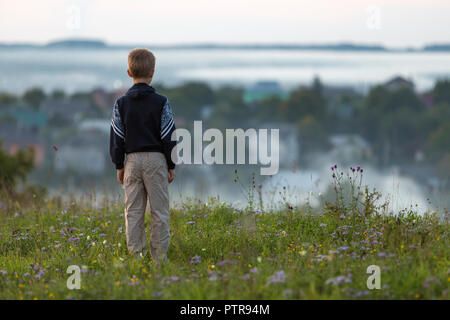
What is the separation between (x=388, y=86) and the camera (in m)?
101

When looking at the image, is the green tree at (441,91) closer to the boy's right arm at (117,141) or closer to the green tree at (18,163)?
the green tree at (18,163)

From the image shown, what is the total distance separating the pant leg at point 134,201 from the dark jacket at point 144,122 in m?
0.13

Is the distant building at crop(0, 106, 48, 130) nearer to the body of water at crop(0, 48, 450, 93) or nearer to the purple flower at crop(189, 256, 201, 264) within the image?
the body of water at crop(0, 48, 450, 93)

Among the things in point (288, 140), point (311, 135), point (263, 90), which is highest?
point (263, 90)

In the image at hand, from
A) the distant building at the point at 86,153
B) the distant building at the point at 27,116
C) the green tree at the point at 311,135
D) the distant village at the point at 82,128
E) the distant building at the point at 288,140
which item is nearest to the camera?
the distant building at the point at 86,153

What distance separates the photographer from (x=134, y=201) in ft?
17.2

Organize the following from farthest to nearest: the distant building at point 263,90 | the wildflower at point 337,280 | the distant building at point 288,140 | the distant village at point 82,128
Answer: the distant building at point 263,90 → the distant building at point 288,140 → the distant village at point 82,128 → the wildflower at point 337,280

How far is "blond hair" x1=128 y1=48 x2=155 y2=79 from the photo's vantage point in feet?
16.7

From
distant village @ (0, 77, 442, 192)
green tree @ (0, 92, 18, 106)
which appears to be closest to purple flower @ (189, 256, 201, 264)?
distant village @ (0, 77, 442, 192)

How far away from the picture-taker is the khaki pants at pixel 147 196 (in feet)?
16.7

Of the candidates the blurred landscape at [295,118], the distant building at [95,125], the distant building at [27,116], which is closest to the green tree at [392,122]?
the blurred landscape at [295,118]

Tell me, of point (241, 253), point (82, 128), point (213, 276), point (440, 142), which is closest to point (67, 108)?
point (82, 128)

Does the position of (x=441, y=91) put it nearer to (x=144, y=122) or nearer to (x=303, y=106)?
(x=303, y=106)

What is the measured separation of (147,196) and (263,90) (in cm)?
12087
